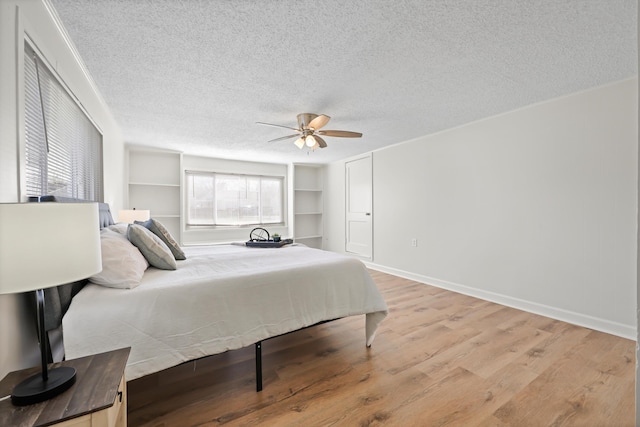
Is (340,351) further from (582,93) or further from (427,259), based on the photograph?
(582,93)

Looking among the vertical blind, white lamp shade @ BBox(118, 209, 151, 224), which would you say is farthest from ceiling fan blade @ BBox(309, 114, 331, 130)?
white lamp shade @ BBox(118, 209, 151, 224)

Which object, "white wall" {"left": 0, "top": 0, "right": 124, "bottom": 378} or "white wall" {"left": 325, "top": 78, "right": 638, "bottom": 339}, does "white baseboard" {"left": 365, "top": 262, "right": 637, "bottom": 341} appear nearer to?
"white wall" {"left": 325, "top": 78, "right": 638, "bottom": 339}

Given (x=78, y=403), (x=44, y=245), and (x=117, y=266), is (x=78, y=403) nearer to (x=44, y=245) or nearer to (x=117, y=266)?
(x=44, y=245)

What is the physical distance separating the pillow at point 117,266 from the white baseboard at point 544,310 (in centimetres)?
371

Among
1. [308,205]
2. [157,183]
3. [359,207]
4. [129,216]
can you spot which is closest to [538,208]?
[359,207]

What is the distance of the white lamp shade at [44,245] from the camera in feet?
2.42

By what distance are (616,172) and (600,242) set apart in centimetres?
66

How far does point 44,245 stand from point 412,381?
2.05 metres

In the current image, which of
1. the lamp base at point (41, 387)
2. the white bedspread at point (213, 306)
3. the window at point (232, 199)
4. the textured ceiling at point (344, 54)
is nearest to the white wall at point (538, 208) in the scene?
the textured ceiling at point (344, 54)

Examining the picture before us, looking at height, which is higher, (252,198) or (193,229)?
(252,198)

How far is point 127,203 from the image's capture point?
4.61 meters

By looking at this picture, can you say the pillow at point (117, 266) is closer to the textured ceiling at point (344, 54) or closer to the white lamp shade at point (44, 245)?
the white lamp shade at point (44, 245)

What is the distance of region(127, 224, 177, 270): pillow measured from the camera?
1869 millimetres

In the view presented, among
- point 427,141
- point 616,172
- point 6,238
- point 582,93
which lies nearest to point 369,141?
point 427,141
